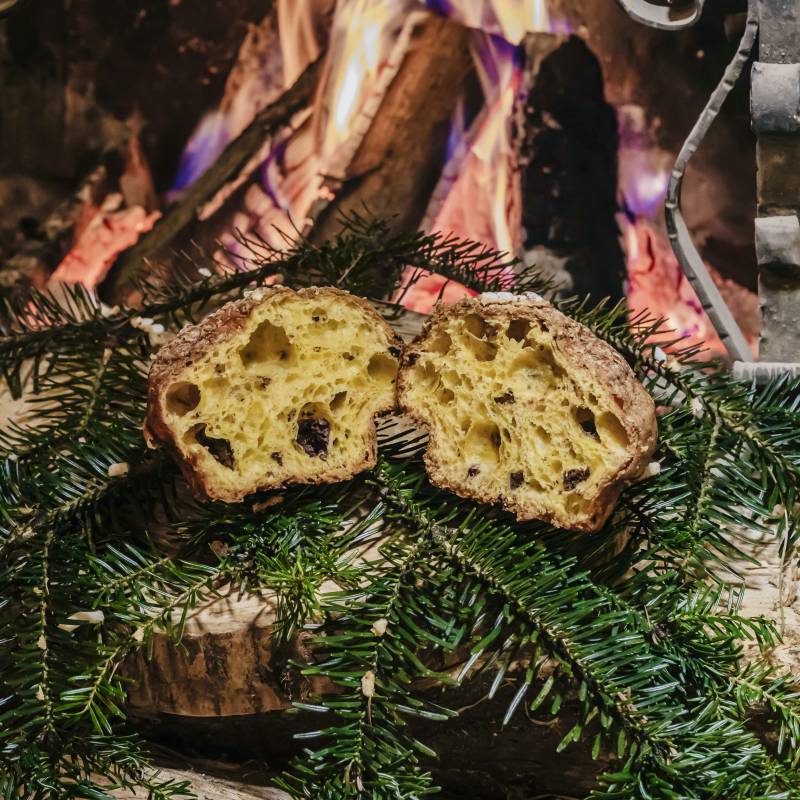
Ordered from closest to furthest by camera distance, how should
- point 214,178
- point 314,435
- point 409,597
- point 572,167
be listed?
point 409,597 < point 314,435 < point 572,167 < point 214,178

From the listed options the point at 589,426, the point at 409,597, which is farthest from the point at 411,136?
the point at 409,597

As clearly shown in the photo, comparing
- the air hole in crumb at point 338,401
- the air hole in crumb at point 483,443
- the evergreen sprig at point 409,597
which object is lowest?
the evergreen sprig at point 409,597

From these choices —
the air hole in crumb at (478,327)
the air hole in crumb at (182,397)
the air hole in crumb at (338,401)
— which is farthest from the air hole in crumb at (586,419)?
the air hole in crumb at (182,397)

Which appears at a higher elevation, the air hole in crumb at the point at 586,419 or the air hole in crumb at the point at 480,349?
the air hole in crumb at the point at 480,349

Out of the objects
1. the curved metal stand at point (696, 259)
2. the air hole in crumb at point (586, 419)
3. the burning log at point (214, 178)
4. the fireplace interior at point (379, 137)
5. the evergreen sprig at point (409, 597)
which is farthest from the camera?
the burning log at point (214, 178)

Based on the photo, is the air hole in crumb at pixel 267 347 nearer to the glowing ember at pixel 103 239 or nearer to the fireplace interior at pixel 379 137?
the fireplace interior at pixel 379 137

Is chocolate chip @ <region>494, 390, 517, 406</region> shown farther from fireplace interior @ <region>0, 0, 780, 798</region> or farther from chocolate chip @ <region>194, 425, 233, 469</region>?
fireplace interior @ <region>0, 0, 780, 798</region>

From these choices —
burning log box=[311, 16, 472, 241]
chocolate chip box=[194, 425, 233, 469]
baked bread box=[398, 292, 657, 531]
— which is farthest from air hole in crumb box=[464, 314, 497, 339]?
burning log box=[311, 16, 472, 241]

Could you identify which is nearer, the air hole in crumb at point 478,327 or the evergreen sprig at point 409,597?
the evergreen sprig at point 409,597

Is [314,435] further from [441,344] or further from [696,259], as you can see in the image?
[696,259]
